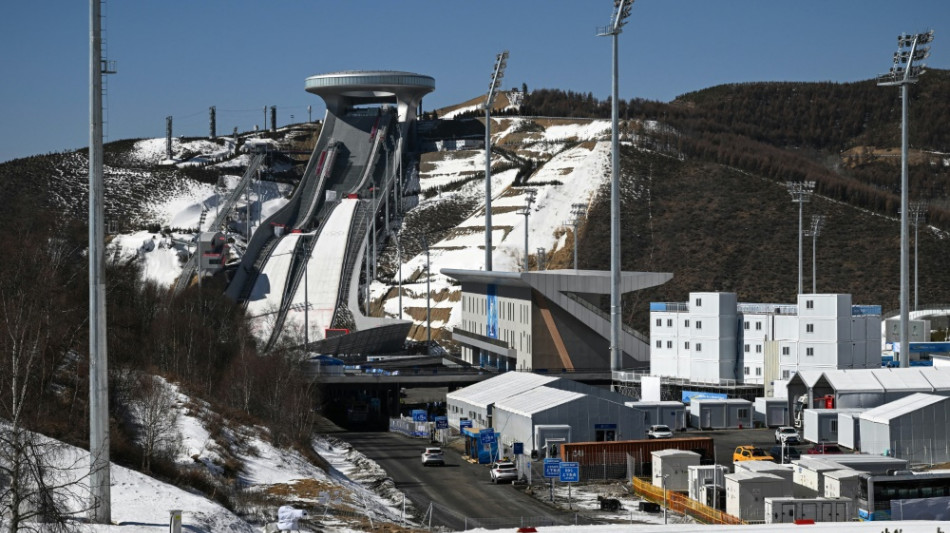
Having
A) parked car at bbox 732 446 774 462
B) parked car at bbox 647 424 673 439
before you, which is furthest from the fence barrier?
parked car at bbox 647 424 673 439

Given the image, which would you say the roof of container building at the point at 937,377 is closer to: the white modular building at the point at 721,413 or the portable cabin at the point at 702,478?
the white modular building at the point at 721,413

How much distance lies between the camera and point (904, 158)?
5609cm

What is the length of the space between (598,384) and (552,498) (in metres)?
31.7

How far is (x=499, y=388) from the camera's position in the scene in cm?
5981

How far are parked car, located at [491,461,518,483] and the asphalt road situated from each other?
348mm

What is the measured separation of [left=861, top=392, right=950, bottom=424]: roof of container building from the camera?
155 feet

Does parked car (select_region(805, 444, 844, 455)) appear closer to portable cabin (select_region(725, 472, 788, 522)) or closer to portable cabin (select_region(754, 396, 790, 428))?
portable cabin (select_region(754, 396, 790, 428))

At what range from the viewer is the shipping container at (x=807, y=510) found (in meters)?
32.6

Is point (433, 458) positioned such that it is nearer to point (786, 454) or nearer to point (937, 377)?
point (786, 454)

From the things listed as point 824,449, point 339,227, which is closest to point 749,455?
point 824,449

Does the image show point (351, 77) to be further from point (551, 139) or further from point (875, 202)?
point (875, 202)

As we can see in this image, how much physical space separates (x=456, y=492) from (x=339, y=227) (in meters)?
75.4

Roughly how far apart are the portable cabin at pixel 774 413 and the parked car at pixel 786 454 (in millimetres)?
10000

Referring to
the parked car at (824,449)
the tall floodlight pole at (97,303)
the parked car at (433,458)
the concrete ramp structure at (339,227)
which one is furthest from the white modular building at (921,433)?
the concrete ramp structure at (339,227)
